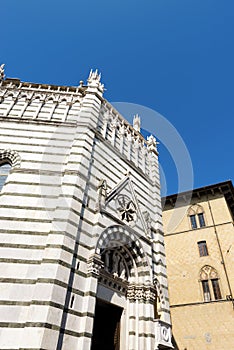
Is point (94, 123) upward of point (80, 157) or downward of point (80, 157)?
upward

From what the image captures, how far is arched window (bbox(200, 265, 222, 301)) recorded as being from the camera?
19.8m

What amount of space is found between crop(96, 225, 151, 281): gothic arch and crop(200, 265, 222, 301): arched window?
12414 mm

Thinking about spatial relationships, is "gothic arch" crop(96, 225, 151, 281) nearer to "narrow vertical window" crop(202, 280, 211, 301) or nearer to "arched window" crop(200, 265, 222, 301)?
"arched window" crop(200, 265, 222, 301)

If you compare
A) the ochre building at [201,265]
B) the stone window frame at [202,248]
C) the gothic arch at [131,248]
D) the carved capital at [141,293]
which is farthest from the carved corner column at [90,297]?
the stone window frame at [202,248]

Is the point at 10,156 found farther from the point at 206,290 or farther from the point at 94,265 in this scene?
the point at 206,290

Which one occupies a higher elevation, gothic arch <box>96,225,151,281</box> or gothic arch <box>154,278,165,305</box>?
gothic arch <box>96,225,151,281</box>

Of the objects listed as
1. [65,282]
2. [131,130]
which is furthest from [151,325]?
[131,130]

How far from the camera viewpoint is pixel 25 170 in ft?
31.5

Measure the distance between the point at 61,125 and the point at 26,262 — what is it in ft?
21.2

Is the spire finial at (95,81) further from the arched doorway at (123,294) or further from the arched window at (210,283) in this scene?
the arched window at (210,283)

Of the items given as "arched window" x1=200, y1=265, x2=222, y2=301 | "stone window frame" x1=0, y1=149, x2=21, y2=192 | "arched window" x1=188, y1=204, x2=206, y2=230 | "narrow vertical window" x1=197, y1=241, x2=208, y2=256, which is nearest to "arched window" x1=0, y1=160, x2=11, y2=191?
"stone window frame" x1=0, y1=149, x2=21, y2=192

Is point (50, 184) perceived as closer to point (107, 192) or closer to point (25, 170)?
point (25, 170)

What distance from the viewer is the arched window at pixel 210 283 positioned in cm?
1983

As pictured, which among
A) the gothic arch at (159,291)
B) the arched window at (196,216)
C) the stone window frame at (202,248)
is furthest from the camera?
the arched window at (196,216)
